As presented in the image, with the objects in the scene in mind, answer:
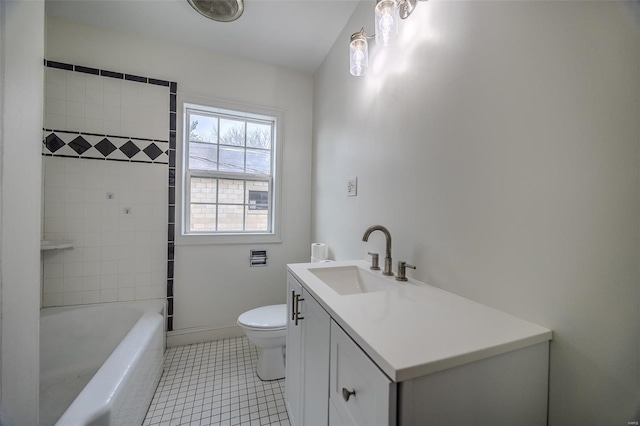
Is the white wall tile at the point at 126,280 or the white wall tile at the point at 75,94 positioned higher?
the white wall tile at the point at 75,94

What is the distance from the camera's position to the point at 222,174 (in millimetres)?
2240

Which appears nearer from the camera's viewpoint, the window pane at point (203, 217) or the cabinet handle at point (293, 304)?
the cabinet handle at point (293, 304)

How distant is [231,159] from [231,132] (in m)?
0.26

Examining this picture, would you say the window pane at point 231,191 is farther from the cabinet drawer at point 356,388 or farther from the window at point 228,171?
the cabinet drawer at point 356,388

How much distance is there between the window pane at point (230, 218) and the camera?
225cm

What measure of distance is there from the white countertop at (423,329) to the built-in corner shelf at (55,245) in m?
1.93

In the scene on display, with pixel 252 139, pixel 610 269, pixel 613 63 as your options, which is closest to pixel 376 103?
pixel 613 63

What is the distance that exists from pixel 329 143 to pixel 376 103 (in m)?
0.69

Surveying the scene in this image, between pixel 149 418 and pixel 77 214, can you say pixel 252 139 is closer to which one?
pixel 77 214

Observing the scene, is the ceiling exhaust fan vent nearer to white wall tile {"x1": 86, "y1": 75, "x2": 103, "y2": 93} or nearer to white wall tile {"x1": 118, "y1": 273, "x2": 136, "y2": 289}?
white wall tile {"x1": 86, "y1": 75, "x2": 103, "y2": 93}

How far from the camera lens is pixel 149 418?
1.34 m

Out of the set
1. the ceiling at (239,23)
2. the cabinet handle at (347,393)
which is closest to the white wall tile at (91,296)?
the ceiling at (239,23)

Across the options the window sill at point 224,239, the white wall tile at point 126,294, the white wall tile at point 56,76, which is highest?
the white wall tile at point 56,76

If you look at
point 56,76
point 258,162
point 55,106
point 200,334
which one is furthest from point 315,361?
point 56,76
